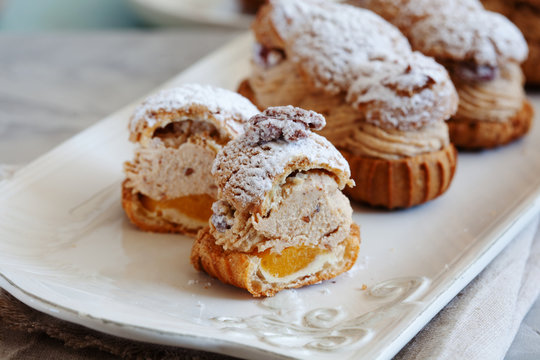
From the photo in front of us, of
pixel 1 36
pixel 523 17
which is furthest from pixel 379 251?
pixel 1 36

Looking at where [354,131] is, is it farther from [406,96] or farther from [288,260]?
[288,260]

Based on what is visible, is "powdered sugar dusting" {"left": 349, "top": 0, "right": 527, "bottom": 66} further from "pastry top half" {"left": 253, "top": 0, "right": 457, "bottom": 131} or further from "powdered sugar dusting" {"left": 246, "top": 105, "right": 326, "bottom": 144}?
"powdered sugar dusting" {"left": 246, "top": 105, "right": 326, "bottom": 144}

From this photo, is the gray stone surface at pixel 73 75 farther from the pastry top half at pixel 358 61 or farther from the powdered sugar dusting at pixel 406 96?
the powdered sugar dusting at pixel 406 96

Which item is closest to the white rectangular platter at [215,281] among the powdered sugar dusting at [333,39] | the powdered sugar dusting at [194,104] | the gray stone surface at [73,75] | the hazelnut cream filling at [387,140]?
the hazelnut cream filling at [387,140]

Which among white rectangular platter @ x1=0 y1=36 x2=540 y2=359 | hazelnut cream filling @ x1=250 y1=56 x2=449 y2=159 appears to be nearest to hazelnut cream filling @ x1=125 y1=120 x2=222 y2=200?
white rectangular platter @ x1=0 y1=36 x2=540 y2=359

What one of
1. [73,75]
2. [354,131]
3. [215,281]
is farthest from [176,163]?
[73,75]

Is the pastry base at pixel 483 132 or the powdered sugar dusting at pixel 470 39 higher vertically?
the powdered sugar dusting at pixel 470 39
